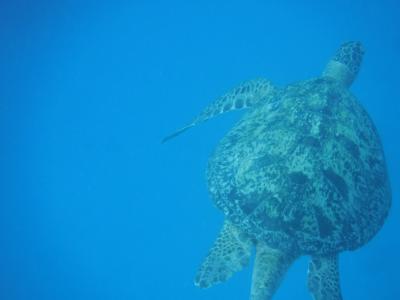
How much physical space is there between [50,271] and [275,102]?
647 cm

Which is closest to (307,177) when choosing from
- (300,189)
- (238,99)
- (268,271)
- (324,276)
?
(300,189)

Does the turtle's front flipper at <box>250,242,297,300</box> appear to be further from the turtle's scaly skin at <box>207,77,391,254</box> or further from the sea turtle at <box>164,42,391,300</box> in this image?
the turtle's scaly skin at <box>207,77,391,254</box>

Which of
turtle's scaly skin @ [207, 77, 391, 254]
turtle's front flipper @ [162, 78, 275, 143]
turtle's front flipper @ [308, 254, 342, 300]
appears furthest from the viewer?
turtle's front flipper @ [162, 78, 275, 143]

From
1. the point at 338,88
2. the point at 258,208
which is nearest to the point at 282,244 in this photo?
the point at 258,208

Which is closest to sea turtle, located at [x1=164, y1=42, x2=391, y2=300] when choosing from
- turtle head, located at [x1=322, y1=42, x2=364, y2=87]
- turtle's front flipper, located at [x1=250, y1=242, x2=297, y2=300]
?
turtle's front flipper, located at [x1=250, y1=242, x2=297, y2=300]

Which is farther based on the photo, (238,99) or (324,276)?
(238,99)

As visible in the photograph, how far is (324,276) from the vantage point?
3.40 m

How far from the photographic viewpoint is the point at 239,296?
6406 millimetres

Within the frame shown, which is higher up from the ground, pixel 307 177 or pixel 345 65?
pixel 345 65

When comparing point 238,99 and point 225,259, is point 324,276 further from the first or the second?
point 238,99

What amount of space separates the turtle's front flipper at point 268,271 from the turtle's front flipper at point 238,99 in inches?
85.8

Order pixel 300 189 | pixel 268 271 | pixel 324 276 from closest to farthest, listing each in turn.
→ pixel 300 189 → pixel 268 271 → pixel 324 276

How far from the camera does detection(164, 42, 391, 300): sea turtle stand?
311 cm

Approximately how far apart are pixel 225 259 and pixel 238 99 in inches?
92.9
